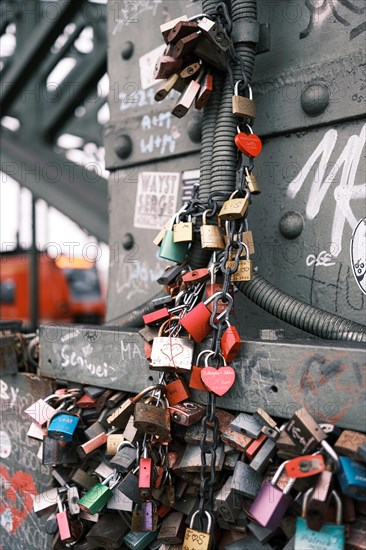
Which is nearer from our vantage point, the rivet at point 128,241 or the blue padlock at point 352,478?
the blue padlock at point 352,478

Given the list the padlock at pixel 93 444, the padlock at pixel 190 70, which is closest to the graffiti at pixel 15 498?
the padlock at pixel 93 444

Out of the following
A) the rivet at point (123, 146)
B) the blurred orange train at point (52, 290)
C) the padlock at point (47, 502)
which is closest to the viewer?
the padlock at point (47, 502)

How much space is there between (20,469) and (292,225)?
136 centimetres

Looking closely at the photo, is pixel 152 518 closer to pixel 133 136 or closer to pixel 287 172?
pixel 287 172

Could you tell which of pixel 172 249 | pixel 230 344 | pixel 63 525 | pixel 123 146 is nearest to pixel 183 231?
pixel 172 249

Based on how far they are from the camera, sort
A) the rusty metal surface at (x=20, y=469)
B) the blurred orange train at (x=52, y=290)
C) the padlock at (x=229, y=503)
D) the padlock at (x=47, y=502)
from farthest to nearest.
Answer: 1. the blurred orange train at (x=52, y=290)
2. the rusty metal surface at (x=20, y=469)
3. the padlock at (x=47, y=502)
4. the padlock at (x=229, y=503)

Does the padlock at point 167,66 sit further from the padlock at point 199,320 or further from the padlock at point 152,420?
the padlock at point 152,420

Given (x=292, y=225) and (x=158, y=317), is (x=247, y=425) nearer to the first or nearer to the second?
(x=158, y=317)

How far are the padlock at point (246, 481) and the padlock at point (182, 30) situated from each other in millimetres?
1160

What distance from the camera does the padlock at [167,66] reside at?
167 centimetres

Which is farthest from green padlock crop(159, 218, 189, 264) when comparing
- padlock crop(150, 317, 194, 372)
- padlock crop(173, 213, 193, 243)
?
padlock crop(150, 317, 194, 372)

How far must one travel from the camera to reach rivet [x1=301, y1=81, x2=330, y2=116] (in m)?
1.69

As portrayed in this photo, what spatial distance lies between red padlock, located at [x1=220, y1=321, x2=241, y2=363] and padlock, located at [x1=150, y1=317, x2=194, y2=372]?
0.10 metres

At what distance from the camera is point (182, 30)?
159 cm
